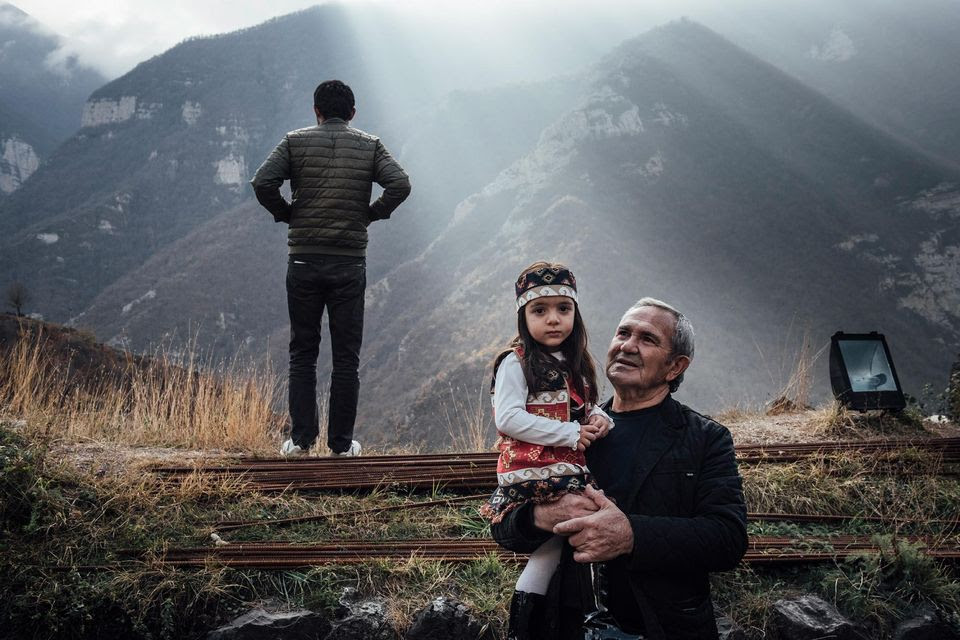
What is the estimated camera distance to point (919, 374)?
39.8 meters

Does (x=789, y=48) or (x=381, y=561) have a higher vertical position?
(x=789, y=48)

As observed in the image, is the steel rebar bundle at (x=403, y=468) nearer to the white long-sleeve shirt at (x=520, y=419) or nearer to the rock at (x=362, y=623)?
the rock at (x=362, y=623)

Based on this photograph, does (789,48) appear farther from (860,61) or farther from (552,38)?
(552,38)

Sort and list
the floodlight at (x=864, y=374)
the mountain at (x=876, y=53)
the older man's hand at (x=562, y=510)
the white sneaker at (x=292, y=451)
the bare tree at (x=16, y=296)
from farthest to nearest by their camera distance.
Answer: the mountain at (x=876, y=53) < the bare tree at (x=16, y=296) < the floodlight at (x=864, y=374) < the white sneaker at (x=292, y=451) < the older man's hand at (x=562, y=510)

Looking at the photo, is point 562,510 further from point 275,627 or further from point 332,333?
point 332,333

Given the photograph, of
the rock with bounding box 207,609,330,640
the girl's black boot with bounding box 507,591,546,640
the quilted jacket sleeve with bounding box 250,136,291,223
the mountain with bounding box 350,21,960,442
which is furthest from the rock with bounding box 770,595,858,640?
the mountain with bounding box 350,21,960,442

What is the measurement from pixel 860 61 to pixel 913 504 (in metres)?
102

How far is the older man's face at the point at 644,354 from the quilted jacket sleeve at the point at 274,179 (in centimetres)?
331

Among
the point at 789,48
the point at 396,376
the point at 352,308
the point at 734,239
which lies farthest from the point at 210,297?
the point at 789,48

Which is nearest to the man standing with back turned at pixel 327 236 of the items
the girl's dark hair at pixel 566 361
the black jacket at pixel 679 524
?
the girl's dark hair at pixel 566 361

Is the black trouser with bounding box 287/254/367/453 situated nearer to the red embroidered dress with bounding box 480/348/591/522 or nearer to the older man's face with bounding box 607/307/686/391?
the red embroidered dress with bounding box 480/348/591/522

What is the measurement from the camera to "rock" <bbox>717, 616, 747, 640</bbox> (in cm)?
288

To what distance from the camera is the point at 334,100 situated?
5.00m

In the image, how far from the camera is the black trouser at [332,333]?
483 cm
